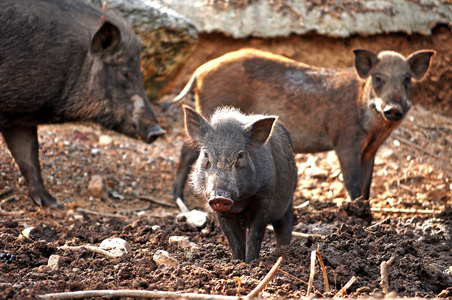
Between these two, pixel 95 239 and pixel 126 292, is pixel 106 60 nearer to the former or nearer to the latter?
pixel 95 239

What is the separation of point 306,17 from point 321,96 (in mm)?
2537

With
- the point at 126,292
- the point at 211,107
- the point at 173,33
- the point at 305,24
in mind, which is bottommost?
the point at 126,292

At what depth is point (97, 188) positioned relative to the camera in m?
6.88

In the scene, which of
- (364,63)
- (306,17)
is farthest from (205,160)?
(306,17)

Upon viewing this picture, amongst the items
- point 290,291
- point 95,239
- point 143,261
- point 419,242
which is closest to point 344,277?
point 290,291

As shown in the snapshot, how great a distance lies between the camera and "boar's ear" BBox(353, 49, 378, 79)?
6762 millimetres

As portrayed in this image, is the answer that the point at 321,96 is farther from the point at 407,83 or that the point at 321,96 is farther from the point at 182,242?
the point at 182,242

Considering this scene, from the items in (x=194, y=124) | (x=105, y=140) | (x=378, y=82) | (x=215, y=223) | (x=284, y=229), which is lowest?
(x=105, y=140)

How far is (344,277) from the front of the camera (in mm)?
3354

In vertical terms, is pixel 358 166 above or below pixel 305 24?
below

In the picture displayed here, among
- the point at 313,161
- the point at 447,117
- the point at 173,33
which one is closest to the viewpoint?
the point at 173,33

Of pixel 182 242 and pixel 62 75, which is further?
pixel 62 75

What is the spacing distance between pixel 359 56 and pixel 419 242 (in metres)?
2.66

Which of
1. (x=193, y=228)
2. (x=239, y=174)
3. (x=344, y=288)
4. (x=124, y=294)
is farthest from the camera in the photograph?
(x=193, y=228)
